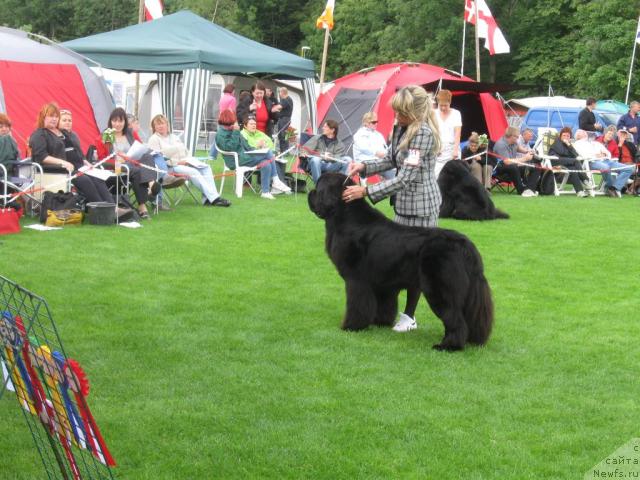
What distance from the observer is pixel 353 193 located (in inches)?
233

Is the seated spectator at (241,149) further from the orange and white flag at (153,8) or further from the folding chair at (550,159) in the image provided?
the orange and white flag at (153,8)

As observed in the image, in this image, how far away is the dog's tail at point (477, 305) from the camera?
553 cm

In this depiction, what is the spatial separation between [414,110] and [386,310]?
4.56 ft

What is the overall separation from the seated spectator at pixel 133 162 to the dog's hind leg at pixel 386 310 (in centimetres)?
580

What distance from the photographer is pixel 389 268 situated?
5.77 m

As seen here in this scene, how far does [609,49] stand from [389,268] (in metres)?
31.4

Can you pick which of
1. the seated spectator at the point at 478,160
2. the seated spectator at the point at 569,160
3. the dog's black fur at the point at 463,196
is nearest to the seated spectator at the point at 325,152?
the seated spectator at the point at 478,160

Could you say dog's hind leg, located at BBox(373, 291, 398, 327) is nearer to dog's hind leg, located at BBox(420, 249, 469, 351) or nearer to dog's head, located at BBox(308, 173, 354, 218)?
dog's hind leg, located at BBox(420, 249, 469, 351)

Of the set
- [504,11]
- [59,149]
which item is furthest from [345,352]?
[504,11]

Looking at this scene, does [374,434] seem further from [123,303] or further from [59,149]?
[59,149]

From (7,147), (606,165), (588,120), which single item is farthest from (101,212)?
(588,120)

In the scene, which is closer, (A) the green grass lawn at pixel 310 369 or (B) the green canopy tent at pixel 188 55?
(A) the green grass lawn at pixel 310 369

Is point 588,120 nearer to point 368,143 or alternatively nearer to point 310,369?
point 368,143

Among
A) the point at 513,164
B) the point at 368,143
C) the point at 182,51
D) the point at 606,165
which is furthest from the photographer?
the point at 606,165
